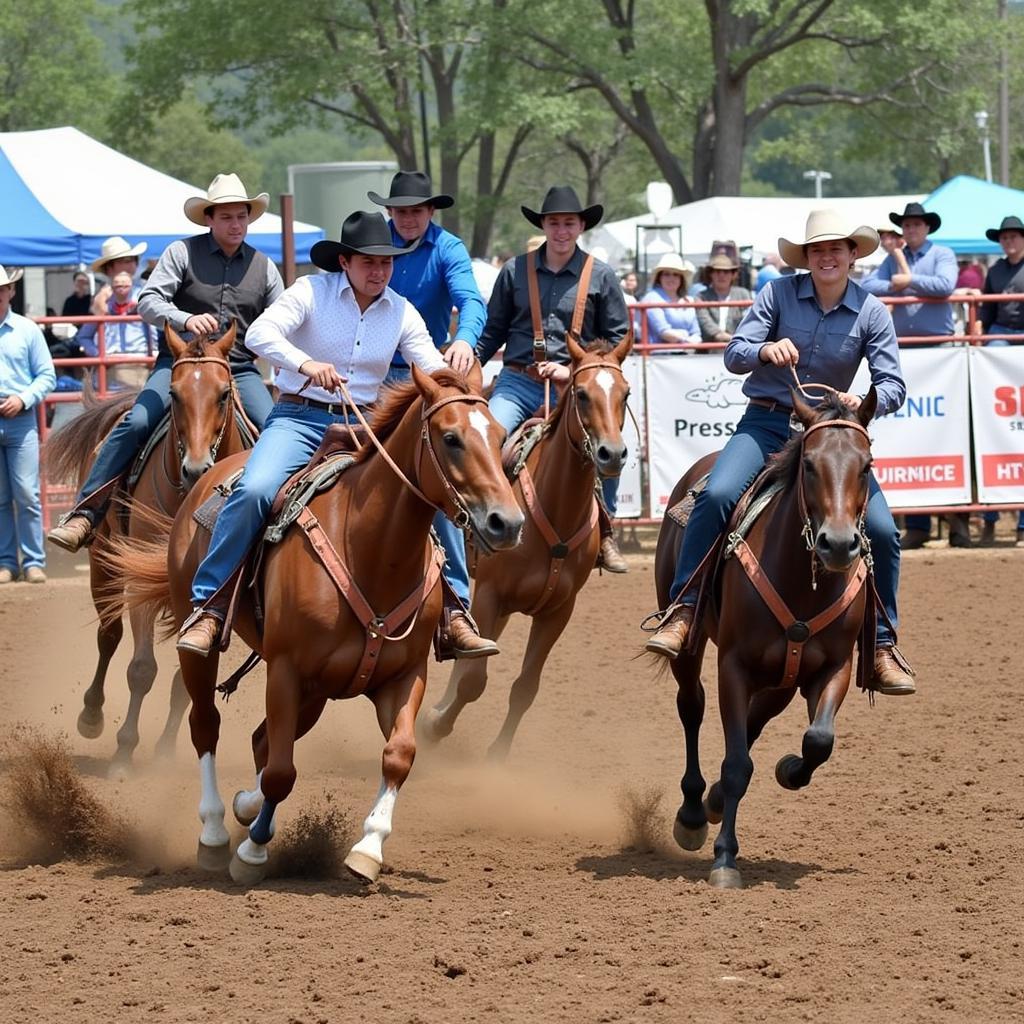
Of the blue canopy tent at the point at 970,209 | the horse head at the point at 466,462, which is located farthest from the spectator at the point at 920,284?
the horse head at the point at 466,462

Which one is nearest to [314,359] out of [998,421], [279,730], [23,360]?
[279,730]

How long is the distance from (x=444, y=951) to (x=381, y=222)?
2796 mm

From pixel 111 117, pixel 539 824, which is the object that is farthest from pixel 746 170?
pixel 539 824

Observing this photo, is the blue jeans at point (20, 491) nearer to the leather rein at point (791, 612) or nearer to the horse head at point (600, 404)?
the horse head at point (600, 404)

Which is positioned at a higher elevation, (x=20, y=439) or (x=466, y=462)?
(x=466, y=462)

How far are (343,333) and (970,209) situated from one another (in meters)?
17.8

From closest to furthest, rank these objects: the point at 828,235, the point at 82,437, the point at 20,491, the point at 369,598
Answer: the point at 369,598, the point at 828,235, the point at 82,437, the point at 20,491

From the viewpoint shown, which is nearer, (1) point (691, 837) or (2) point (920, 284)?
(1) point (691, 837)

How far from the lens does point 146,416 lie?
9344 millimetres

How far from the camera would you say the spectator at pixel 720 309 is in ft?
49.7

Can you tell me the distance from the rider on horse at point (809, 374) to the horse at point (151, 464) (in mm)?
2595

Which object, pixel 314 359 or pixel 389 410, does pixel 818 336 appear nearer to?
pixel 389 410

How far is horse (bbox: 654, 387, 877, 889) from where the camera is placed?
20.9ft

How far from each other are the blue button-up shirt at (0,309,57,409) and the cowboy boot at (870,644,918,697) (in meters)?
8.26
